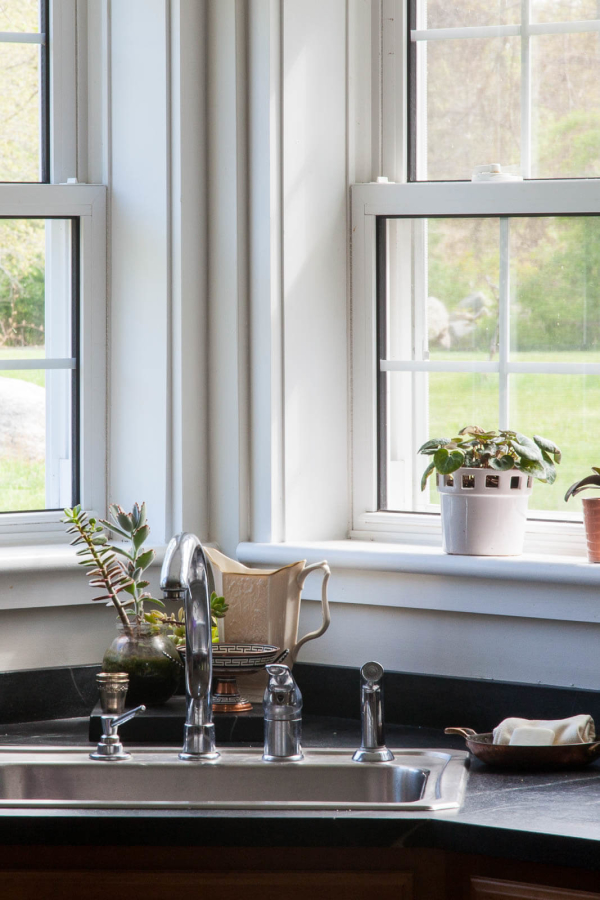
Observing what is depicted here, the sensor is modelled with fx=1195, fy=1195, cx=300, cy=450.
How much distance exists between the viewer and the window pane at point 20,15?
2.47 meters

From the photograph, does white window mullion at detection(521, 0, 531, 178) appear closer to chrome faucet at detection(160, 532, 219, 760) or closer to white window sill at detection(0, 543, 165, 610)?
chrome faucet at detection(160, 532, 219, 760)

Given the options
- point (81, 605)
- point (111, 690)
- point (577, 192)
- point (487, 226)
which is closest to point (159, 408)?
point (81, 605)

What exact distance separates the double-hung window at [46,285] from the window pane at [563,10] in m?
0.96

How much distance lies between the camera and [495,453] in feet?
7.41

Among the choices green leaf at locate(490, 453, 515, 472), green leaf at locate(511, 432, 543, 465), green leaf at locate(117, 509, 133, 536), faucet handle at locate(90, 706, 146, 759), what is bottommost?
faucet handle at locate(90, 706, 146, 759)

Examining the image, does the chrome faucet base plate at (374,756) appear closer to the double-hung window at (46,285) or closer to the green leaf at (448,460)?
the green leaf at (448,460)

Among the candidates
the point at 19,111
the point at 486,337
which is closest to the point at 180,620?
the point at 486,337

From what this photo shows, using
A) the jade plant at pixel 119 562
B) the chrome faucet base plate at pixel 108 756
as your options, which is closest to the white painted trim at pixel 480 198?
the jade plant at pixel 119 562

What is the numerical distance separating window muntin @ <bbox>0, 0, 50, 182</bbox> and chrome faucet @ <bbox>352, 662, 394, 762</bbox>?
127 centimetres

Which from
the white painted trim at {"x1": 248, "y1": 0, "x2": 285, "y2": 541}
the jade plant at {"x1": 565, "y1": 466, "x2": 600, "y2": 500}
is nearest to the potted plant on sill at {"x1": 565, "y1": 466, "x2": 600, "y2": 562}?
the jade plant at {"x1": 565, "y1": 466, "x2": 600, "y2": 500}

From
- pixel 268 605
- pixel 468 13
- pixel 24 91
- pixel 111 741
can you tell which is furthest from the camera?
pixel 24 91

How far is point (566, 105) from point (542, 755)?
1242 millimetres

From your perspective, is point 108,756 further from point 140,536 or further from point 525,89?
point 525,89

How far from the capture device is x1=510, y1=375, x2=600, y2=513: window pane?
91.5 inches
